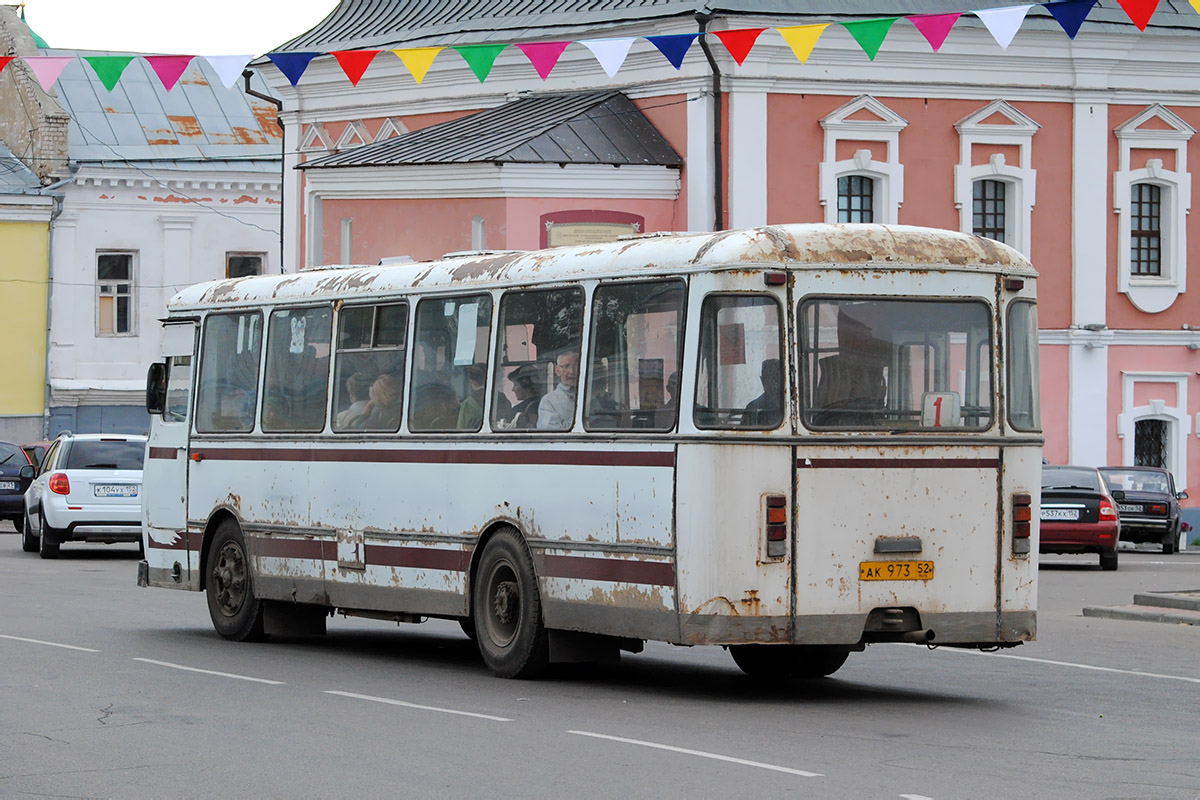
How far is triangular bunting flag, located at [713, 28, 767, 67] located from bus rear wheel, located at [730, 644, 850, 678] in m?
13.7

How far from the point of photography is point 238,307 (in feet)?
55.3

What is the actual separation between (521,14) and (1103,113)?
1002cm

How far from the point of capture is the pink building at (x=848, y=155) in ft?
107

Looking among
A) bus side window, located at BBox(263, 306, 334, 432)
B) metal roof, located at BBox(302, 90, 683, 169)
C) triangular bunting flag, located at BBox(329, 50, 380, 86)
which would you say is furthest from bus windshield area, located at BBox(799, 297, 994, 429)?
metal roof, located at BBox(302, 90, 683, 169)

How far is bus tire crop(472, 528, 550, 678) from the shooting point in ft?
43.8

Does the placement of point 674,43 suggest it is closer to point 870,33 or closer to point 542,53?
point 542,53

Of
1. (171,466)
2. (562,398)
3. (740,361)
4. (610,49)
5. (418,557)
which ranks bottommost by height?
(418,557)

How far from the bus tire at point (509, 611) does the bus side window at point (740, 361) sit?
6.43ft

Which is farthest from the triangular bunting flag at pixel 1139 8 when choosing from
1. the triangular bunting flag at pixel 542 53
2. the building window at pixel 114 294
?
the building window at pixel 114 294

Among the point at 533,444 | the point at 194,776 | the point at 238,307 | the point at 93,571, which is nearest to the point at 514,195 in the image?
the point at 93,571

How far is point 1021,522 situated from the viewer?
41.7 feet

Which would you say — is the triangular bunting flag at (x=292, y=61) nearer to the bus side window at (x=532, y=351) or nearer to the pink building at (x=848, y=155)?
the pink building at (x=848, y=155)

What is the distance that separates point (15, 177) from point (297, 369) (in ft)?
123

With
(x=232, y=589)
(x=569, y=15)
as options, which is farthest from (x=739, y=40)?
(x=232, y=589)
